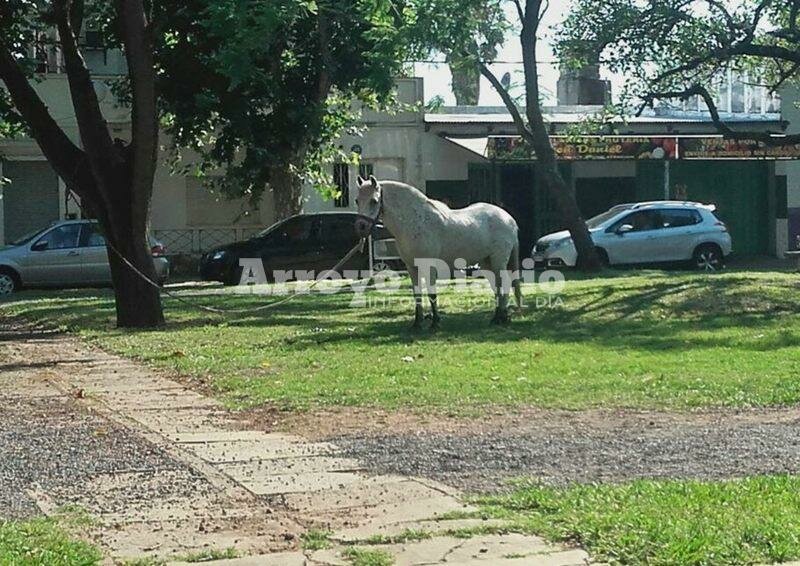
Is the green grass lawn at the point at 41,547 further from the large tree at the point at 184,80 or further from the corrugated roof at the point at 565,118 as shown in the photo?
the corrugated roof at the point at 565,118

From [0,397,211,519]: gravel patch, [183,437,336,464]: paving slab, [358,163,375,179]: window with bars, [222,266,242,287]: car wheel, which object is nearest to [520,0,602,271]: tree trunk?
[222,266,242,287]: car wheel

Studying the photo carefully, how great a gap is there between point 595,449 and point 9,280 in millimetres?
23191

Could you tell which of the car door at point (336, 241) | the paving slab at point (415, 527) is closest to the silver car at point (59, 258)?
the car door at point (336, 241)

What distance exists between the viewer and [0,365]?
15.3 meters

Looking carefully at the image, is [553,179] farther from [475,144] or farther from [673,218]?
[475,144]

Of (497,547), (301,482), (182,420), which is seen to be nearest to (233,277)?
(182,420)

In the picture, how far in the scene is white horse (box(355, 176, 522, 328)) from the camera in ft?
54.9

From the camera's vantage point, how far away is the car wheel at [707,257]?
33156 millimetres

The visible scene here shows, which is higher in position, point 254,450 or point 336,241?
point 336,241

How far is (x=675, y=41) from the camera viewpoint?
24234 millimetres

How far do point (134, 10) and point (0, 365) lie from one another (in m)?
5.48

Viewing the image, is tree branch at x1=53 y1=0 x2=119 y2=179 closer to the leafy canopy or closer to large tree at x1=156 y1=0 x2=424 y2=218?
large tree at x1=156 y1=0 x2=424 y2=218

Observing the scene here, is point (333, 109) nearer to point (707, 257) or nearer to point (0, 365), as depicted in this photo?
point (707, 257)

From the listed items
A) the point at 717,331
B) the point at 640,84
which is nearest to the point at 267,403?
the point at 717,331
